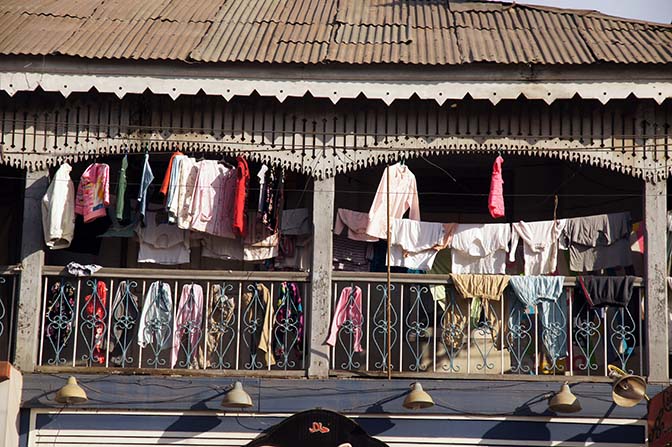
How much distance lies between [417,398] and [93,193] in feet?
12.5

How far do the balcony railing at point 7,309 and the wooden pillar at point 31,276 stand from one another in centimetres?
13

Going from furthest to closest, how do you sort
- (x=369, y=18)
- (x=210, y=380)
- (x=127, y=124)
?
(x=369, y=18), (x=127, y=124), (x=210, y=380)

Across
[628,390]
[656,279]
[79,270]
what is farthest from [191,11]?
[628,390]

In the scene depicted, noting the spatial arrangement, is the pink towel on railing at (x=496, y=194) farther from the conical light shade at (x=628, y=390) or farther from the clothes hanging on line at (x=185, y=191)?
the clothes hanging on line at (x=185, y=191)

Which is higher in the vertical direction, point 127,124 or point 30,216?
point 127,124

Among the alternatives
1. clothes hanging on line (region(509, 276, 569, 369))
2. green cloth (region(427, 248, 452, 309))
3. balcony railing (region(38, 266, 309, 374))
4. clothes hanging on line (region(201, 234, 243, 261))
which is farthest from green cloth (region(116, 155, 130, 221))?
clothes hanging on line (region(509, 276, 569, 369))

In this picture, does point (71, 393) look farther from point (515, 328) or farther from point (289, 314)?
point (515, 328)

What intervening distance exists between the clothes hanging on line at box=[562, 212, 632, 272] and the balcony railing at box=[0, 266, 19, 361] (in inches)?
215

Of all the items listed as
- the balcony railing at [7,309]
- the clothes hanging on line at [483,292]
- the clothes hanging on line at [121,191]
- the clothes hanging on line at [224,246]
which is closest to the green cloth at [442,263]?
the clothes hanging on line at [483,292]

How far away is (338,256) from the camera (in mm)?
12578

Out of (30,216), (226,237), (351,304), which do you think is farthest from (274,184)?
(30,216)

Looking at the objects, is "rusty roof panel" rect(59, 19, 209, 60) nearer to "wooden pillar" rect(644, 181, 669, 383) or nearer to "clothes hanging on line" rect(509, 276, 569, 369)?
"clothes hanging on line" rect(509, 276, 569, 369)

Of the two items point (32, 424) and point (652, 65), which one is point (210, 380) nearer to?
point (32, 424)

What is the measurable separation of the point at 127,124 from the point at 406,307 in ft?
12.6
